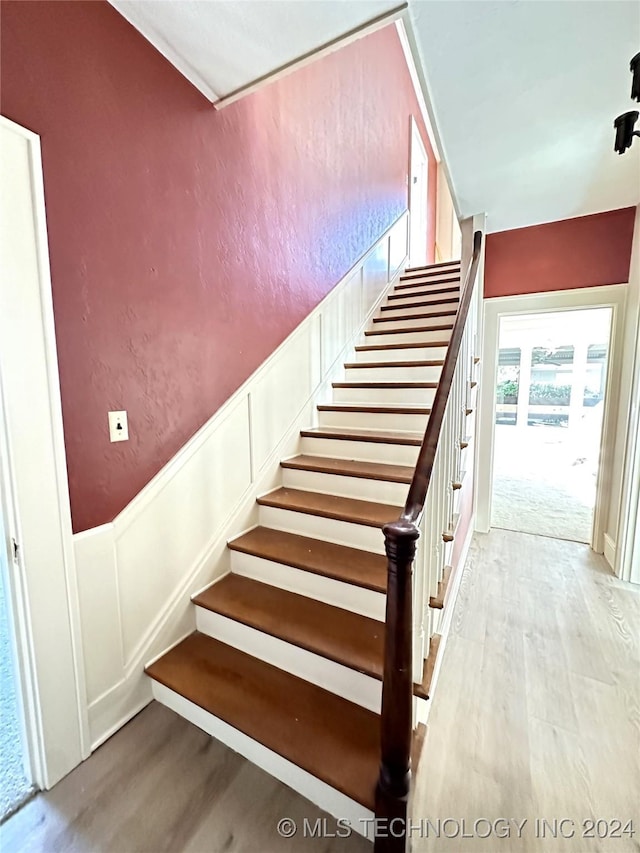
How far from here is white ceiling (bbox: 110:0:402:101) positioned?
1224mm

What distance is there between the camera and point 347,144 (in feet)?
10.7

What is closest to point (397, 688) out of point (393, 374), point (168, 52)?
point (393, 374)

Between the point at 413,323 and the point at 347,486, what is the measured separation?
6.36ft

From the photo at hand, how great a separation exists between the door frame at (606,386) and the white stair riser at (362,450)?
138 cm

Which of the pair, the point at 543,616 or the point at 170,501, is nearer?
the point at 170,501

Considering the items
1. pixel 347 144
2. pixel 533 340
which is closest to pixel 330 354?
pixel 347 144

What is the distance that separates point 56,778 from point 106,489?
984 mm

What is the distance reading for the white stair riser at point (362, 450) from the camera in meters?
2.26

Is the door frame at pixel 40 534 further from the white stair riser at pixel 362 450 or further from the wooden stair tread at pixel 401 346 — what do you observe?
the wooden stair tread at pixel 401 346

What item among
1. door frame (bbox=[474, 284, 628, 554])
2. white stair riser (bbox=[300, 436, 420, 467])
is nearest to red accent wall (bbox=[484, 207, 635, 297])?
door frame (bbox=[474, 284, 628, 554])

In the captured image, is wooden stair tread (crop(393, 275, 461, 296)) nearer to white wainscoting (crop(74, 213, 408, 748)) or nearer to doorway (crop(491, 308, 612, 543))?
doorway (crop(491, 308, 612, 543))

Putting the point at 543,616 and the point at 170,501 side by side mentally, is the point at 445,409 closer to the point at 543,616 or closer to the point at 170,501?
the point at 170,501

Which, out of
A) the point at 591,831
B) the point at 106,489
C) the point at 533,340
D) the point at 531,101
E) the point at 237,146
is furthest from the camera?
the point at 533,340

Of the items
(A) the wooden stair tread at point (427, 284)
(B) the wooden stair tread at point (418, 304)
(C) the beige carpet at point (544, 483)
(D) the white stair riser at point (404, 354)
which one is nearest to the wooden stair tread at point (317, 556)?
(D) the white stair riser at point (404, 354)
